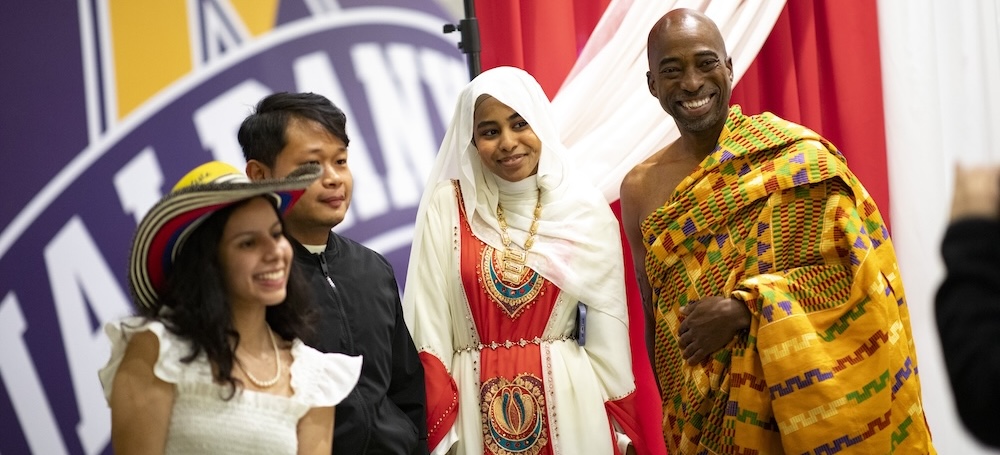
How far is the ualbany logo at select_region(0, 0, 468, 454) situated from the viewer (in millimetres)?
3119

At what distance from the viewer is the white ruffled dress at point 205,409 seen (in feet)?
6.93

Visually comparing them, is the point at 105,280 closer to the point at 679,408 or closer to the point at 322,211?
the point at 322,211

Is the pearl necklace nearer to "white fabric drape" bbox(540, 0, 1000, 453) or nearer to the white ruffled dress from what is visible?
the white ruffled dress

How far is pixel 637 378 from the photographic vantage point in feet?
11.5

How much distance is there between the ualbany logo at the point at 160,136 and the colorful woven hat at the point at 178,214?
3.57 ft

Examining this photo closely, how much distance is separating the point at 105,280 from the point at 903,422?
223 cm

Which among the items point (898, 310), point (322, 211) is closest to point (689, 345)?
point (898, 310)

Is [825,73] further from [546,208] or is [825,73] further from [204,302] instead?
[204,302]

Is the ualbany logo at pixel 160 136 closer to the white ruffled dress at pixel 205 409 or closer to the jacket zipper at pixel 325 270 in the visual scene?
the jacket zipper at pixel 325 270

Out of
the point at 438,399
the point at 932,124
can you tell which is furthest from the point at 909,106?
the point at 438,399

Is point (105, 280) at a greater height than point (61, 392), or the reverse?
point (105, 280)

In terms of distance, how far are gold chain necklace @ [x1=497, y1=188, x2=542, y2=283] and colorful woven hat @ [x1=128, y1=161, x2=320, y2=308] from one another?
0.86 meters

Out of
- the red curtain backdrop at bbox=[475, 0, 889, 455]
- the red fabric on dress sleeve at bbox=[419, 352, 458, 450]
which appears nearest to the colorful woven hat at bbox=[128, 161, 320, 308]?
the red fabric on dress sleeve at bbox=[419, 352, 458, 450]

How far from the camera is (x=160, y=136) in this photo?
3.35m
